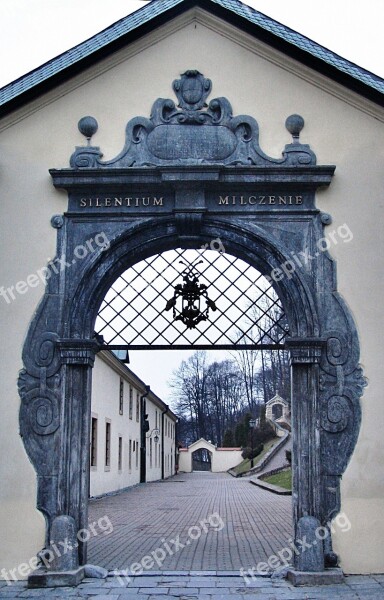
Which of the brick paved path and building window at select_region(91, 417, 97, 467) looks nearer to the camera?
the brick paved path

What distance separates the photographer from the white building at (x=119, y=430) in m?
20.0

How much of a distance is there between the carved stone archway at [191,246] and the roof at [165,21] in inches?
26.0

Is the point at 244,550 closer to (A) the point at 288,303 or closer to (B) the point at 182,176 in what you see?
(A) the point at 288,303

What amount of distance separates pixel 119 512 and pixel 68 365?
9221 millimetres

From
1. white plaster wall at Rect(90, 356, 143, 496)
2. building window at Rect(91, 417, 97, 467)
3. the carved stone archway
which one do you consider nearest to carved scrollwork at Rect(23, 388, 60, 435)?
the carved stone archway

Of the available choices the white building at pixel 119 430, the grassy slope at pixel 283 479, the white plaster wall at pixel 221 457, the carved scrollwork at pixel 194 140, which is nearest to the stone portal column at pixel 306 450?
the carved scrollwork at pixel 194 140

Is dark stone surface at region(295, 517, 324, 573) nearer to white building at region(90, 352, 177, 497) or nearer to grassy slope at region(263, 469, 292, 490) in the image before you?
white building at region(90, 352, 177, 497)

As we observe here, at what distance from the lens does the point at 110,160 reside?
26.5ft

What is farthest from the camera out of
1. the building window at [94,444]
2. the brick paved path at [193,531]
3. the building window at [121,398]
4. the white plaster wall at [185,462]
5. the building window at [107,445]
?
the white plaster wall at [185,462]

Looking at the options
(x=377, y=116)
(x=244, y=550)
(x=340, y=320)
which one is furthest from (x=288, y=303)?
(x=244, y=550)

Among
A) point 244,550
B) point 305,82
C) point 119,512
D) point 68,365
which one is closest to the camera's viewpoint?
point 68,365

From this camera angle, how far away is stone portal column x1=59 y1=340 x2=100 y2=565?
7363 mm

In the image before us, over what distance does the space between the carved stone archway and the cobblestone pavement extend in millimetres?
475

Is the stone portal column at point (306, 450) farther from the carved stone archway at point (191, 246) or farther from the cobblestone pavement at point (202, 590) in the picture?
the cobblestone pavement at point (202, 590)
